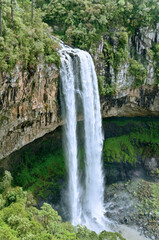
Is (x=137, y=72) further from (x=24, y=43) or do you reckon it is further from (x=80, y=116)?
(x=24, y=43)

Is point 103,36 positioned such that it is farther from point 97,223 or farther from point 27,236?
point 27,236

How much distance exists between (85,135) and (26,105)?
674 centimetres

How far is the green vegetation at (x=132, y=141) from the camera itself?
25.5 m

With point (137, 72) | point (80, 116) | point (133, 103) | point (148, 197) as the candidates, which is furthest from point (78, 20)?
point (148, 197)

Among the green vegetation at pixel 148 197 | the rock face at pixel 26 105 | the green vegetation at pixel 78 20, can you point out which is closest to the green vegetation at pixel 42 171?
the rock face at pixel 26 105

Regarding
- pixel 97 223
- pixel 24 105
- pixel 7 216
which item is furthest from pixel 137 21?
pixel 7 216

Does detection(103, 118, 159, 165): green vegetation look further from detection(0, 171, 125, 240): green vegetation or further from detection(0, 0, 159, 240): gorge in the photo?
detection(0, 171, 125, 240): green vegetation

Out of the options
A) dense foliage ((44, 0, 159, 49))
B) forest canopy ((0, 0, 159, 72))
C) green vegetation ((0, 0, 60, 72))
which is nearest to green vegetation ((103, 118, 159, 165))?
dense foliage ((44, 0, 159, 49))

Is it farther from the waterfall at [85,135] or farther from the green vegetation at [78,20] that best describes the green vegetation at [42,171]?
the green vegetation at [78,20]

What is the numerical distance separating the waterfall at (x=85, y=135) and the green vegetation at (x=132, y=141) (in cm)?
415

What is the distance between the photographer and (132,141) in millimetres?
27172

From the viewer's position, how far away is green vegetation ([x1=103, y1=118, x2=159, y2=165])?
25498mm

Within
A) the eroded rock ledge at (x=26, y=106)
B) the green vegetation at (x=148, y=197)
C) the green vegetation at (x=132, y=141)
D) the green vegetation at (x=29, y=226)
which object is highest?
the eroded rock ledge at (x=26, y=106)

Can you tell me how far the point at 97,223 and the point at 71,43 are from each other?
15.8 metres
